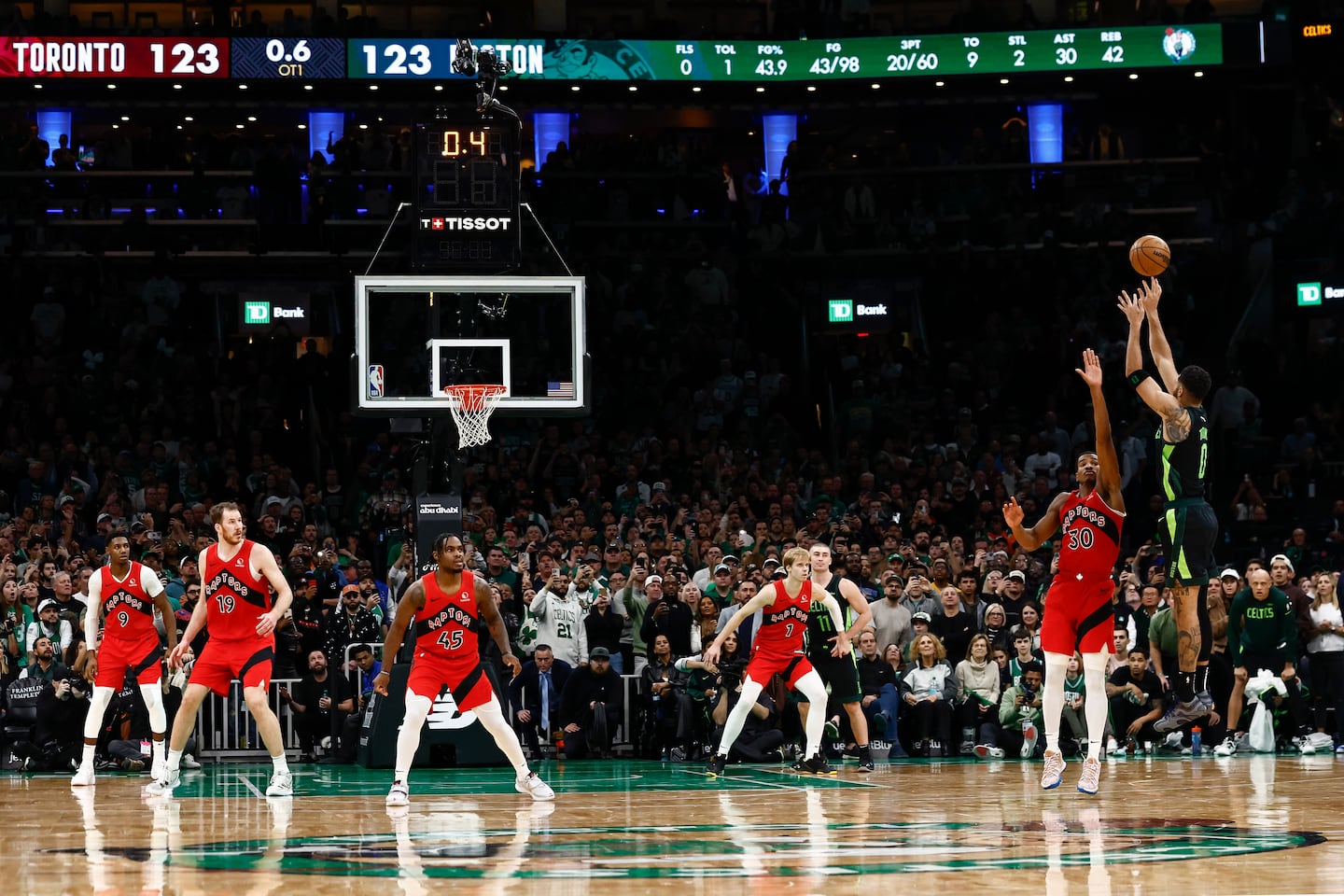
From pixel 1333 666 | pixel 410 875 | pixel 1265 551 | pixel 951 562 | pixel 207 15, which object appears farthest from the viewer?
pixel 207 15

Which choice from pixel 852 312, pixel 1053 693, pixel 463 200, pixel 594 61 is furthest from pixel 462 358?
pixel 852 312

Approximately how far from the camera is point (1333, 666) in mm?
18172

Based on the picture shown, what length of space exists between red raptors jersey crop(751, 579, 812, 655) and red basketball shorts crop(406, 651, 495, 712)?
3.46m

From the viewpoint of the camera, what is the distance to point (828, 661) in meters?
16.7

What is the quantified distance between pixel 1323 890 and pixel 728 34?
24512 mm

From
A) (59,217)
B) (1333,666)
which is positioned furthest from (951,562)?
(59,217)

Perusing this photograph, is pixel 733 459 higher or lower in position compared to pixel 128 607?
higher

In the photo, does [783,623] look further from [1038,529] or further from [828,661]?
[1038,529]

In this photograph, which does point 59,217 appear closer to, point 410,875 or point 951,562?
point 951,562

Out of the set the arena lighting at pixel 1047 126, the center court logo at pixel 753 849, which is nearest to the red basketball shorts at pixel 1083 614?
the center court logo at pixel 753 849

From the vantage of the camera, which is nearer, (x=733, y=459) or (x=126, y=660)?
(x=126, y=660)

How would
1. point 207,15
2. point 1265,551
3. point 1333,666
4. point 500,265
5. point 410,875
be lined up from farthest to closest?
point 207,15, point 1265,551, point 1333,666, point 500,265, point 410,875

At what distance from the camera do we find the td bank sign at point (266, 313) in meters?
30.7

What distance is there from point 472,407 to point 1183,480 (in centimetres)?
759
